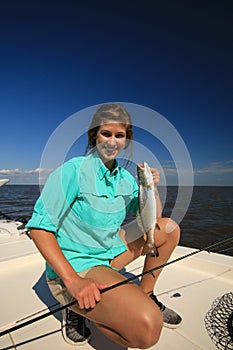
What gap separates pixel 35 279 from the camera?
120 inches

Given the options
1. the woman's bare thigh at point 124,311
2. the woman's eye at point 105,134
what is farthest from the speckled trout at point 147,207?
the woman's bare thigh at point 124,311

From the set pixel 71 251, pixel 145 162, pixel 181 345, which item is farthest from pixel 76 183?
pixel 181 345

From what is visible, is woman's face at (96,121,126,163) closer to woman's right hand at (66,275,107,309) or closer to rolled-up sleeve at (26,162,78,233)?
rolled-up sleeve at (26,162,78,233)

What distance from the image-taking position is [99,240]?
2.04 metres

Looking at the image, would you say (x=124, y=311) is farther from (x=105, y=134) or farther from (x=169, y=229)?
(x=105, y=134)

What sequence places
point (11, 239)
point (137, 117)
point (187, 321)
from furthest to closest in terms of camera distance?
1. point (11, 239)
2. point (137, 117)
3. point (187, 321)

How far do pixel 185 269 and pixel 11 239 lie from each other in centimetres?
300

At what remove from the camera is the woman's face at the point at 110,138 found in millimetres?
2143

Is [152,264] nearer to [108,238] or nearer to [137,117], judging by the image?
[108,238]

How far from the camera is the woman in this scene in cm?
150

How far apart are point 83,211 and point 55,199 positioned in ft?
0.98

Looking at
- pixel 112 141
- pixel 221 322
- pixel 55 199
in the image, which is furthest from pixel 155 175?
Result: pixel 221 322

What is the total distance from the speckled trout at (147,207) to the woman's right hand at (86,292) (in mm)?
779

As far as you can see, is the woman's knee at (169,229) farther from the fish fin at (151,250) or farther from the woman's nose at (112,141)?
the woman's nose at (112,141)
